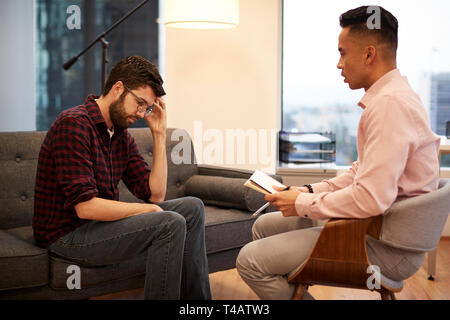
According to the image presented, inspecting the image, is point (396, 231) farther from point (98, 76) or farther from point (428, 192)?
point (98, 76)

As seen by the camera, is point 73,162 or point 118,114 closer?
point 73,162

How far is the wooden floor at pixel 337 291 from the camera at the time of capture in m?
2.85

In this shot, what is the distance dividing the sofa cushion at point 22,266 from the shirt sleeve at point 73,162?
0.94 ft

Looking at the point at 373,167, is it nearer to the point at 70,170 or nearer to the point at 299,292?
the point at 299,292

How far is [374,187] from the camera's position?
168 cm

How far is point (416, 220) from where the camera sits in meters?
1.74

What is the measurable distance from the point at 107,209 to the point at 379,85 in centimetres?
105

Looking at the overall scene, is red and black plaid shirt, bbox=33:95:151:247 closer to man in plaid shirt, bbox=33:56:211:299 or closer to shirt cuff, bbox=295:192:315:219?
man in plaid shirt, bbox=33:56:211:299

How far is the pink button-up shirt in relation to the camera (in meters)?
1.66

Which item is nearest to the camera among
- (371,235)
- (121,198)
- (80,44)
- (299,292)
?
(371,235)

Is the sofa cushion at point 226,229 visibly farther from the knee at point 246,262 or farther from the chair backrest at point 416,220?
the chair backrest at point 416,220

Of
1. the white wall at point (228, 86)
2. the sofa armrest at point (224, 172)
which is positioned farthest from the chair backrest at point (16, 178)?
the white wall at point (228, 86)

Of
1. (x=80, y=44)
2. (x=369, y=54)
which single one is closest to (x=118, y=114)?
(x=369, y=54)

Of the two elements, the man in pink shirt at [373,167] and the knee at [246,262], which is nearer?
the man in pink shirt at [373,167]
